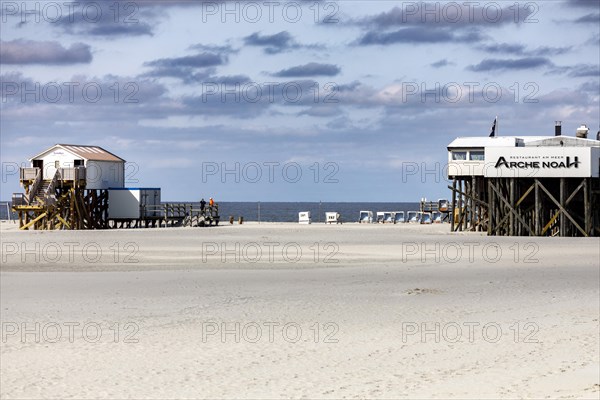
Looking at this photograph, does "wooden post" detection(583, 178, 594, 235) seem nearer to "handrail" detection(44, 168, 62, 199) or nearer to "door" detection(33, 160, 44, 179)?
A: "handrail" detection(44, 168, 62, 199)

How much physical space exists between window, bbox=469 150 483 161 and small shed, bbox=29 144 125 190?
2411cm

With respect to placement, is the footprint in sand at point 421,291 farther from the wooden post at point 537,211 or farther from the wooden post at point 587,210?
the wooden post at point 587,210

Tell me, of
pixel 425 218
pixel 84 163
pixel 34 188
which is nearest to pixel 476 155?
pixel 425 218

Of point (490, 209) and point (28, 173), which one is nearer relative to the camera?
point (490, 209)

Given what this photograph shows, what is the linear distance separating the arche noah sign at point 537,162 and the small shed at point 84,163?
25.9 m

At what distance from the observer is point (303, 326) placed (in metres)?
19.7

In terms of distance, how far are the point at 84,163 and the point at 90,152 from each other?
2.91 meters

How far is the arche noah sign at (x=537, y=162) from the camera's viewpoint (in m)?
50.5

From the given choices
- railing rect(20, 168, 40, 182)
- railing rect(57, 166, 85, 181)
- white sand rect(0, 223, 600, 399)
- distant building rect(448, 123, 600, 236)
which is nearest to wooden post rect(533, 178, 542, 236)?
distant building rect(448, 123, 600, 236)

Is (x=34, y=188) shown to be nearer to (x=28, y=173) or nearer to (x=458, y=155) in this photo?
(x=28, y=173)

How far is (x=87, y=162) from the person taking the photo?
210 feet

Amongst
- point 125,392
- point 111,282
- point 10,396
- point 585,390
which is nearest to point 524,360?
point 585,390

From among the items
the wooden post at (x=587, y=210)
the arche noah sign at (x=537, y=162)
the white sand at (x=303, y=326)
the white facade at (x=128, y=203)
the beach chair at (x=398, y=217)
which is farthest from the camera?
the beach chair at (x=398, y=217)

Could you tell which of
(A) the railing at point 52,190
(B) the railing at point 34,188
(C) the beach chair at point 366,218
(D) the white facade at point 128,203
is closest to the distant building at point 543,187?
(C) the beach chair at point 366,218
